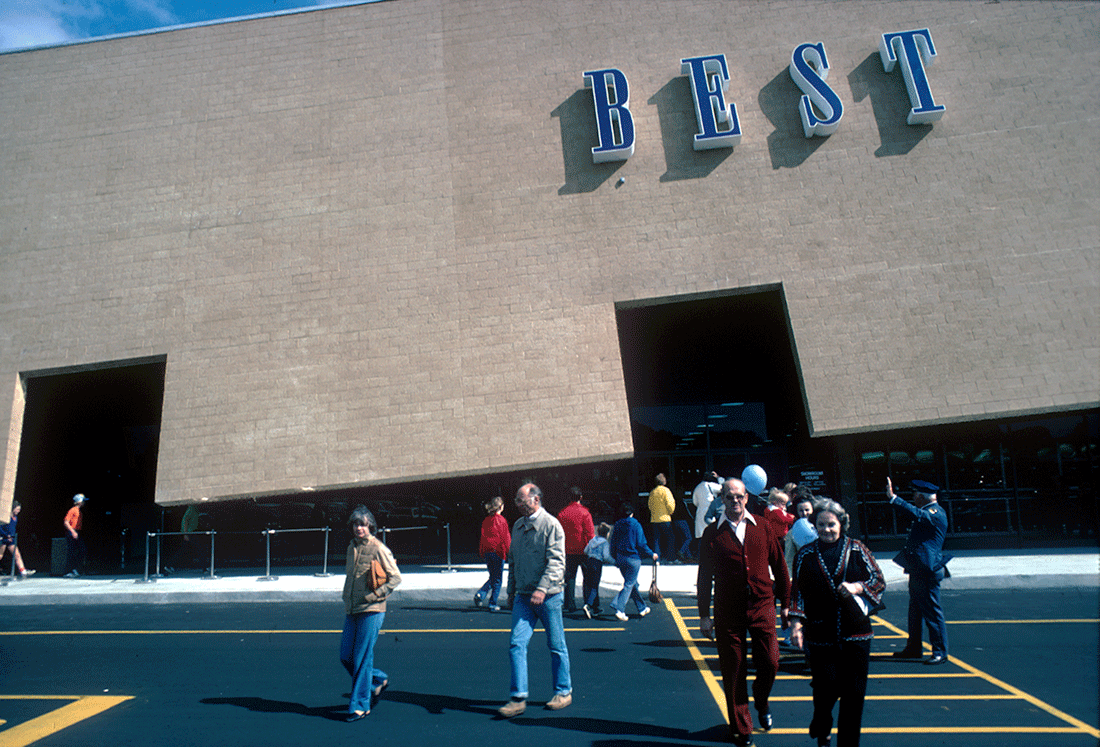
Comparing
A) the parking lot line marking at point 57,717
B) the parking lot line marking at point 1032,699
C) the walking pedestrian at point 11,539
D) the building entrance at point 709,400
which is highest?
the building entrance at point 709,400

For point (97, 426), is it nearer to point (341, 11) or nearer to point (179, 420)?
point (179, 420)

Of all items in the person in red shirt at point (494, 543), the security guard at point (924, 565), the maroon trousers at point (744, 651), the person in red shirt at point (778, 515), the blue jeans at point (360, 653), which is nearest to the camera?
the maroon trousers at point (744, 651)

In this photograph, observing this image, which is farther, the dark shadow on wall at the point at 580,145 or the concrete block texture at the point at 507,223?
the dark shadow on wall at the point at 580,145

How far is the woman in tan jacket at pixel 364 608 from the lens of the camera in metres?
5.62

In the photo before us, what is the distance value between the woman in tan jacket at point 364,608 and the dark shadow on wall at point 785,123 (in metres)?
12.1

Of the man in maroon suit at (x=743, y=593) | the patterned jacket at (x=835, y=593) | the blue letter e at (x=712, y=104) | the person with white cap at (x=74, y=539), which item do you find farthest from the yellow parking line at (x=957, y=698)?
the person with white cap at (x=74, y=539)

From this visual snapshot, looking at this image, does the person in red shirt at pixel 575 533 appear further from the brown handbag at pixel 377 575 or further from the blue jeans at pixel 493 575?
the brown handbag at pixel 377 575

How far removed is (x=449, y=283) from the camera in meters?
14.4

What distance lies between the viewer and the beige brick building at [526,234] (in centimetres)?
1349

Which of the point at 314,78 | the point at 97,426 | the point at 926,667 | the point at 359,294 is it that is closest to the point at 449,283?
the point at 359,294

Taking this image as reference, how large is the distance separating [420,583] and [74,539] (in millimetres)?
8593

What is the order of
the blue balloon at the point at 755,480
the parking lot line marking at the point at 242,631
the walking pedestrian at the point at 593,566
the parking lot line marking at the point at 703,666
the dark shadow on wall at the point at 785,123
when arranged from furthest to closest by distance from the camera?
the dark shadow on wall at the point at 785,123, the walking pedestrian at the point at 593,566, the blue balloon at the point at 755,480, the parking lot line marking at the point at 242,631, the parking lot line marking at the point at 703,666

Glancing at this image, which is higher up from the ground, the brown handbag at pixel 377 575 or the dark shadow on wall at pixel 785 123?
the dark shadow on wall at pixel 785 123

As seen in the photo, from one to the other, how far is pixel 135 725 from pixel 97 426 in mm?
17826
